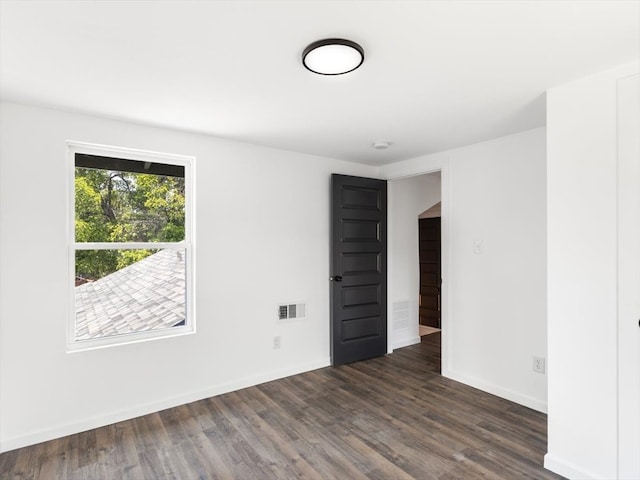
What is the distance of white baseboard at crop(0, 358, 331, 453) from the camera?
2446 mm

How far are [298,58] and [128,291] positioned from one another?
2.30m

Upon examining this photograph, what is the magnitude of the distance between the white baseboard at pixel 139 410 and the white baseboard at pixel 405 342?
124 cm

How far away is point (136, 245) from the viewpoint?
2973mm

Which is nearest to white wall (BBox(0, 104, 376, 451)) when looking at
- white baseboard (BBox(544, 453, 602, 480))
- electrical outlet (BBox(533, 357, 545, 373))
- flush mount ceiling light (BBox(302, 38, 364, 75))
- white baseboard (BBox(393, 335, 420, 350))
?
white baseboard (BBox(393, 335, 420, 350))

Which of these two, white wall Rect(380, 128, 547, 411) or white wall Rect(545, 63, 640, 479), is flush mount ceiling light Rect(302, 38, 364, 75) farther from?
white wall Rect(380, 128, 547, 411)

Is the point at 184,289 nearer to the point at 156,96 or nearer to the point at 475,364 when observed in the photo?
the point at 156,96

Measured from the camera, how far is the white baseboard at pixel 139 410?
2446 mm

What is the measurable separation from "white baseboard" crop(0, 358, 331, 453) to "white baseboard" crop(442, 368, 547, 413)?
1.45 meters

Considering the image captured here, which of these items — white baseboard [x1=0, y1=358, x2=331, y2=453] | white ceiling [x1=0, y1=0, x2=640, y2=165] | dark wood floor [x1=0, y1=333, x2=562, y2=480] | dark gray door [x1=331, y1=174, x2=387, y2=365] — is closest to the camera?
white ceiling [x1=0, y1=0, x2=640, y2=165]

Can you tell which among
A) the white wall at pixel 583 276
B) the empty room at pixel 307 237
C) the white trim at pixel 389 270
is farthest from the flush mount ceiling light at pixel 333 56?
the white trim at pixel 389 270

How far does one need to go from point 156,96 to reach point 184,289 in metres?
1.67

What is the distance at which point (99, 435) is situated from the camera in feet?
8.53

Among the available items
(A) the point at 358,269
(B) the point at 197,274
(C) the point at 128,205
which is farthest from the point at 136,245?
(A) the point at 358,269

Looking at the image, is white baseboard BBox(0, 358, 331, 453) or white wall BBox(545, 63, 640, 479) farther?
white baseboard BBox(0, 358, 331, 453)
